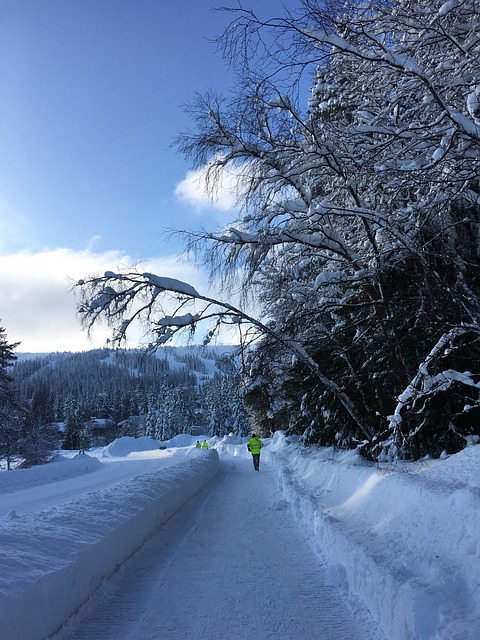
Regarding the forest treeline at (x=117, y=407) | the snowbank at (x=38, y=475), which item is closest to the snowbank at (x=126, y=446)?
the forest treeline at (x=117, y=407)

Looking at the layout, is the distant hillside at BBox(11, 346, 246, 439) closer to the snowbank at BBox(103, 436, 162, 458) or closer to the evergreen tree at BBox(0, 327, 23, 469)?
the evergreen tree at BBox(0, 327, 23, 469)

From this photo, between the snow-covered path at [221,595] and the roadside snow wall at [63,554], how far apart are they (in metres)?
0.18

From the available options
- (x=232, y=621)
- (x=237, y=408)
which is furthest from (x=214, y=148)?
(x=237, y=408)

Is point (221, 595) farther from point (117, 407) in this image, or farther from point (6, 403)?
point (117, 407)

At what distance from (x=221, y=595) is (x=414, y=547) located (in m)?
2.03

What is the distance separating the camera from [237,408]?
75.6 m

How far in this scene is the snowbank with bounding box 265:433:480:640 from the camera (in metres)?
Result: 3.01

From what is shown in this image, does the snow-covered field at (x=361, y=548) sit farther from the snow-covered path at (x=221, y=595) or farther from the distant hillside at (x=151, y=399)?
the distant hillside at (x=151, y=399)

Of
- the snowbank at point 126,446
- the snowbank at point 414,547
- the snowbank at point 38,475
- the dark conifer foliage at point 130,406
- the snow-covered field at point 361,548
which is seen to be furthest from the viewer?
the snowbank at point 126,446

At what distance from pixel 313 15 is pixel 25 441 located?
46185mm

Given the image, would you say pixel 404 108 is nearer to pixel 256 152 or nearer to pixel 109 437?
pixel 256 152

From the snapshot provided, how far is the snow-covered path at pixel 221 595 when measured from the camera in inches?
149

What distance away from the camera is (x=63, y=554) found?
4.39 metres

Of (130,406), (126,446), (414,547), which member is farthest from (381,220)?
(130,406)
